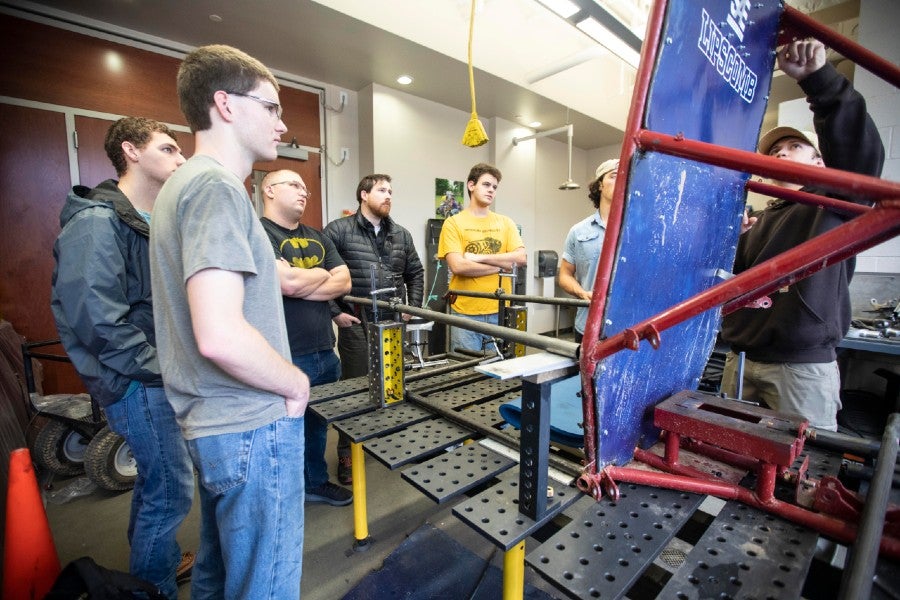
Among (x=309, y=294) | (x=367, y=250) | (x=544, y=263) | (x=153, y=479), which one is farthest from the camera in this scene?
(x=544, y=263)

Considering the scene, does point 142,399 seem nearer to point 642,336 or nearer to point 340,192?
point 642,336

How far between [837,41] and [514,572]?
1.32 meters

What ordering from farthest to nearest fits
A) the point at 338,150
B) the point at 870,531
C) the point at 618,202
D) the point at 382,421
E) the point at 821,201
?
the point at 338,150, the point at 382,421, the point at 821,201, the point at 618,202, the point at 870,531

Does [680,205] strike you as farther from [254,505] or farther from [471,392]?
[254,505]

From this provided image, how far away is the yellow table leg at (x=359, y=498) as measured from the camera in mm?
1398

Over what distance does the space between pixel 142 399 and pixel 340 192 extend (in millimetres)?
3333

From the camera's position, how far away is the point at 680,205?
81 cm

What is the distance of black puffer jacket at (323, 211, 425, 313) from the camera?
251cm

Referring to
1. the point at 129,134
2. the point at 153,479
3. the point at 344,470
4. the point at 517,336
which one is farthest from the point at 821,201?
the point at 344,470

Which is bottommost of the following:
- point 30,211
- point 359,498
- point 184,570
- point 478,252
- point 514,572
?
point 184,570

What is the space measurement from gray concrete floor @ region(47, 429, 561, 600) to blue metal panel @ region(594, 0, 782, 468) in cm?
110

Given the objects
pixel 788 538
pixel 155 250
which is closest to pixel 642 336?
pixel 788 538

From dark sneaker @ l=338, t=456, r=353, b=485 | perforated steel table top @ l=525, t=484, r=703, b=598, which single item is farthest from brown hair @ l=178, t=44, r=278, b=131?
dark sneaker @ l=338, t=456, r=353, b=485

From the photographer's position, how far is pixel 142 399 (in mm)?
1369
